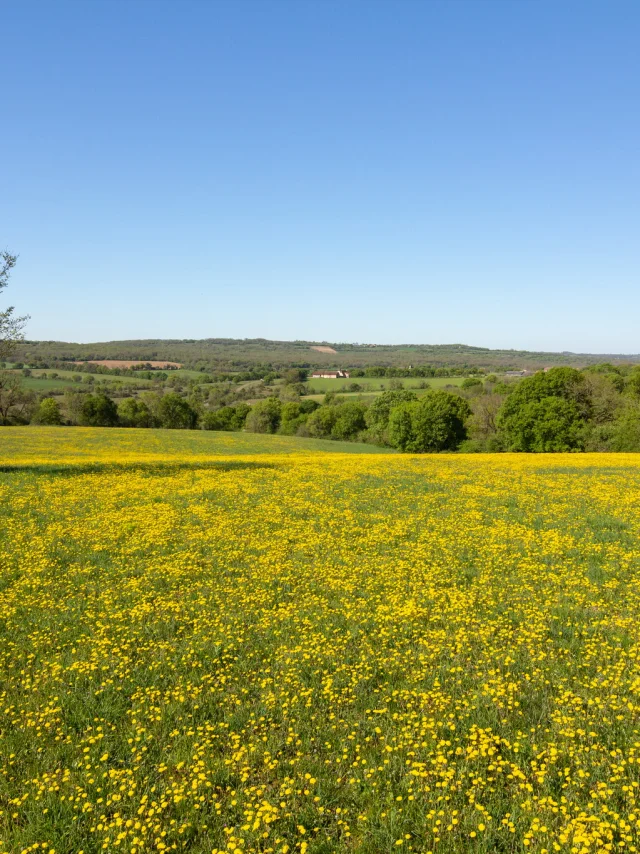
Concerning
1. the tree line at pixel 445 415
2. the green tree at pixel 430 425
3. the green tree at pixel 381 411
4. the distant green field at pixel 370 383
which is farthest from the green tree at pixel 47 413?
the distant green field at pixel 370 383

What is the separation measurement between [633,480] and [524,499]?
8506 millimetres

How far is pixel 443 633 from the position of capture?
8.77 meters

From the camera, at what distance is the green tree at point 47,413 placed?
261 ft

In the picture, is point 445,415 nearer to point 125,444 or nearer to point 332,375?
point 125,444

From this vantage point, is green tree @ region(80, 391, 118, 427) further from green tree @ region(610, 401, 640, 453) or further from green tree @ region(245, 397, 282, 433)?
green tree @ region(610, 401, 640, 453)

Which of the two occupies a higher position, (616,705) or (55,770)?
(616,705)

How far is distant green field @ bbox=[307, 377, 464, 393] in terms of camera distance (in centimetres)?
12900

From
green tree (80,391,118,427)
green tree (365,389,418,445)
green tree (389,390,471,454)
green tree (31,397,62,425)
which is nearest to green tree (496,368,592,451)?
green tree (389,390,471,454)

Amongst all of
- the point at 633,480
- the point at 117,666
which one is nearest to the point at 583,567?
the point at 117,666

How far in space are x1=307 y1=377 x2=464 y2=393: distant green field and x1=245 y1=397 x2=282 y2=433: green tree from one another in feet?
98.2

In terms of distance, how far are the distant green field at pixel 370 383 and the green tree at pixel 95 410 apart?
198 ft

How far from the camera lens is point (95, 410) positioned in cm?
8406

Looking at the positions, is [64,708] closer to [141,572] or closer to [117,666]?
[117,666]

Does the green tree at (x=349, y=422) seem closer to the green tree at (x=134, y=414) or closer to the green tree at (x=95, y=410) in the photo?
the green tree at (x=134, y=414)
